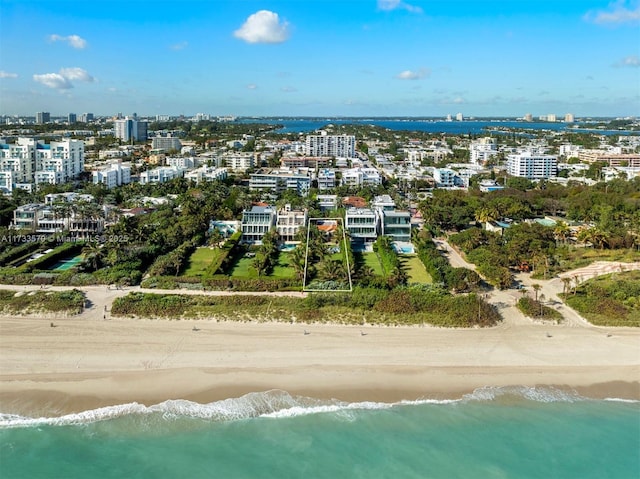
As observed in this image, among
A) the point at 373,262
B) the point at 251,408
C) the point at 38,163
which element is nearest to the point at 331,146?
the point at 38,163

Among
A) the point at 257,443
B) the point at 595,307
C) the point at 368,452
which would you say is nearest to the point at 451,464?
the point at 368,452

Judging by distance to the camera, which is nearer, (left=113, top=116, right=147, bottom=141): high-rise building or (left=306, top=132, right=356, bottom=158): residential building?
(left=306, top=132, right=356, bottom=158): residential building

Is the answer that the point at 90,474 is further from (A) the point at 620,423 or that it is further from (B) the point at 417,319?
(A) the point at 620,423

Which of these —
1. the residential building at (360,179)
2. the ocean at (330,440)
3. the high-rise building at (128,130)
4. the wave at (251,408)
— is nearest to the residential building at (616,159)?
the residential building at (360,179)

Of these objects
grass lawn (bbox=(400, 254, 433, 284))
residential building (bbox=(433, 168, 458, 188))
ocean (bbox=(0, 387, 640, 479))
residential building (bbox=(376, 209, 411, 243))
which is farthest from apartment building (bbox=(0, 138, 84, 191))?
ocean (bbox=(0, 387, 640, 479))

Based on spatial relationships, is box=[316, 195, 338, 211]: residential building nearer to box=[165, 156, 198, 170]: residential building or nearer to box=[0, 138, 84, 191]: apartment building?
box=[0, 138, 84, 191]: apartment building

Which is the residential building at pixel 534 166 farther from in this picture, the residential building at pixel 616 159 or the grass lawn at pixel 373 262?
the grass lawn at pixel 373 262
